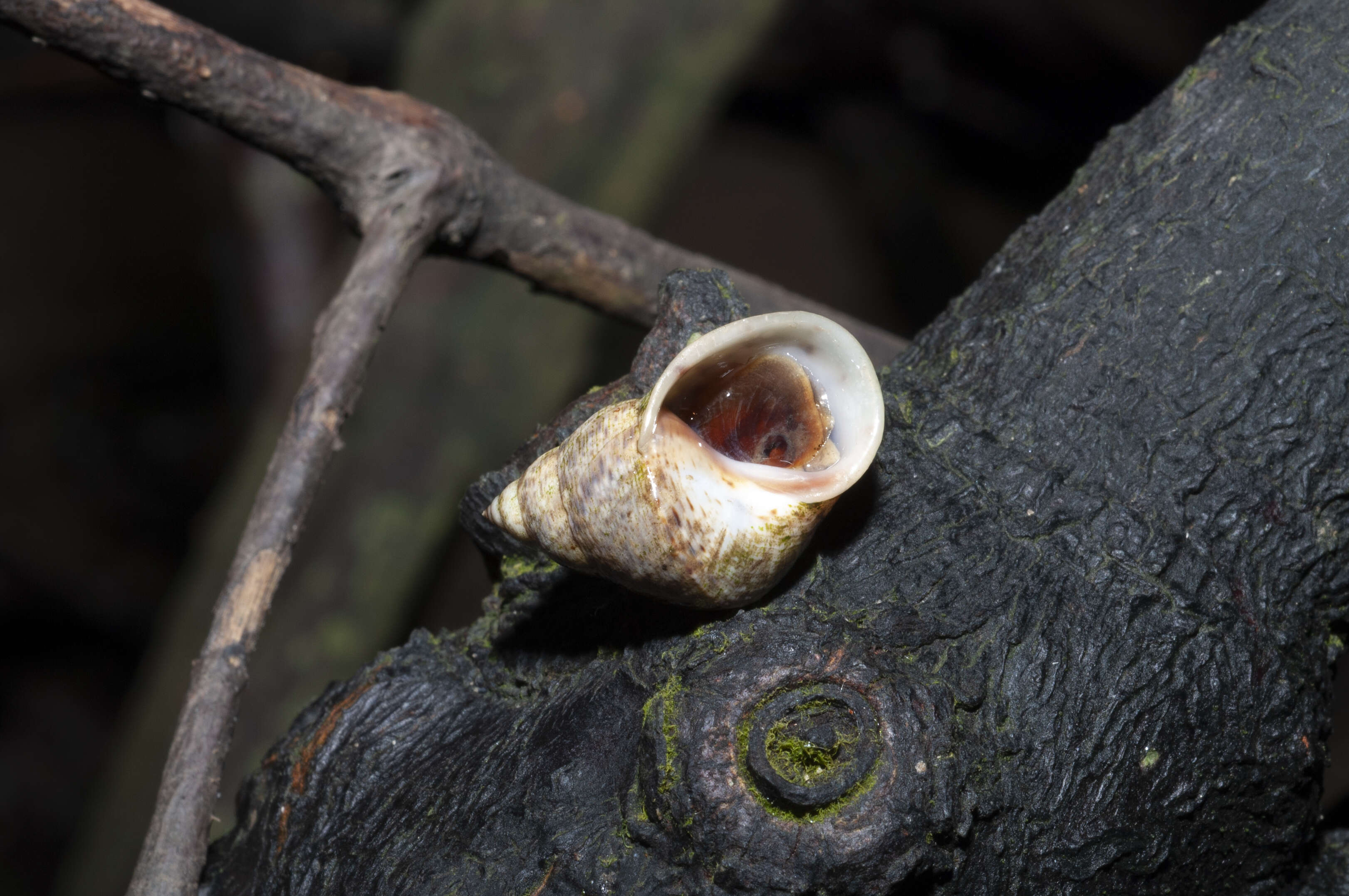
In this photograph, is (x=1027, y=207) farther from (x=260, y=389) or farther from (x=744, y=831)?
(x=744, y=831)

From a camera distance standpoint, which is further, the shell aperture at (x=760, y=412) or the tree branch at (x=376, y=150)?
the tree branch at (x=376, y=150)

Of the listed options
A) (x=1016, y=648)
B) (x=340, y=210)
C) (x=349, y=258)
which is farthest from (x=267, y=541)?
(x=349, y=258)

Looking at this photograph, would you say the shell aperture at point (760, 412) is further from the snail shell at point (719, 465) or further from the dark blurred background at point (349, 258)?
the dark blurred background at point (349, 258)

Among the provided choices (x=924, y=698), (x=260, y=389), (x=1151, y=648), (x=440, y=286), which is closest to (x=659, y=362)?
(x=924, y=698)

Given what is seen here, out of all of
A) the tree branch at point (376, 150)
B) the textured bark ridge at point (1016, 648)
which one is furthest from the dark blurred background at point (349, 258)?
the textured bark ridge at point (1016, 648)

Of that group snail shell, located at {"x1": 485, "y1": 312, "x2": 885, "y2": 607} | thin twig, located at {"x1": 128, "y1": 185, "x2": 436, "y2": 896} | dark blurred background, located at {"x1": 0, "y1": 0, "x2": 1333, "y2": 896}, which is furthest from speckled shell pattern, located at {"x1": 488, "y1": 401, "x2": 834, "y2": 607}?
dark blurred background, located at {"x1": 0, "y1": 0, "x2": 1333, "y2": 896}

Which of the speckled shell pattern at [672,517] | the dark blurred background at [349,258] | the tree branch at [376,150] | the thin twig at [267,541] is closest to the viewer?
the speckled shell pattern at [672,517]
